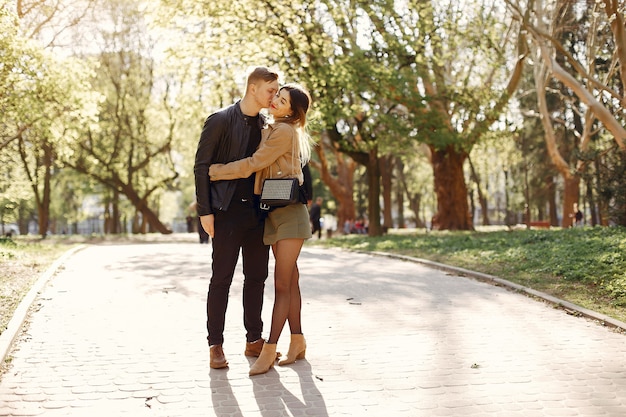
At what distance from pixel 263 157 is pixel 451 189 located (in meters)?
22.6

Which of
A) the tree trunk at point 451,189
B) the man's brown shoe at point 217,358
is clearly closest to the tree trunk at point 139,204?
the tree trunk at point 451,189

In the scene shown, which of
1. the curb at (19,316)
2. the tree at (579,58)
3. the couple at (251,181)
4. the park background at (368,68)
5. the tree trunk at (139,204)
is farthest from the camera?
the tree trunk at (139,204)

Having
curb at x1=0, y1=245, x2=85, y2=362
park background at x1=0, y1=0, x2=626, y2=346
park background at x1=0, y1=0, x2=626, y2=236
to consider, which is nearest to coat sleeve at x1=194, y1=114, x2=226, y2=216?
curb at x1=0, y1=245, x2=85, y2=362

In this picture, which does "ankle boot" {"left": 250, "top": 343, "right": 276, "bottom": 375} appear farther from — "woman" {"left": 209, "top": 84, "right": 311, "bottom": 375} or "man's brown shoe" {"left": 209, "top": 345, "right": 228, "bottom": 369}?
"man's brown shoe" {"left": 209, "top": 345, "right": 228, "bottom": 369}

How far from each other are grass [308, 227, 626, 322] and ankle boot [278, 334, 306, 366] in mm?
3578

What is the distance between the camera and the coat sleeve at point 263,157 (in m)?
4.89

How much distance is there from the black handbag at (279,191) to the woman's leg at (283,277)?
32 cm

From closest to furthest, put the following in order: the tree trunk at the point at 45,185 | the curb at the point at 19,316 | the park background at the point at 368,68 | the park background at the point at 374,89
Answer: the curb at the point at 19,316
the park background at the point at 374,89
the park background at the point at 368,68
the tree trunk at the point at 45,185

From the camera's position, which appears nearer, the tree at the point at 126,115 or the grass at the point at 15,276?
the grass at the point at 15,276

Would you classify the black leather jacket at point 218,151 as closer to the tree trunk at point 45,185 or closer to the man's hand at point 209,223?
the man's hand at point 209,223

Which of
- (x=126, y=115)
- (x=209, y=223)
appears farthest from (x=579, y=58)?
(x=209, y=223)

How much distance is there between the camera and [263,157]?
4.90 metres

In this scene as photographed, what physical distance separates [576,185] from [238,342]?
29951 mm

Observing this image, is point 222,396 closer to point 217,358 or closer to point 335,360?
point 217,358
